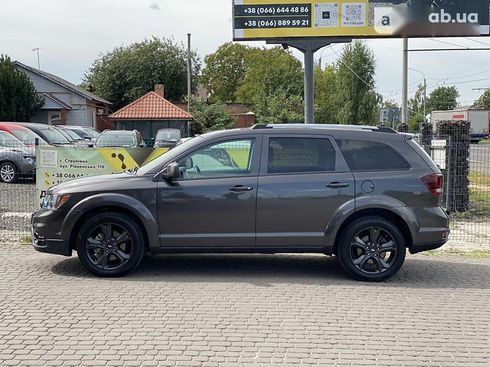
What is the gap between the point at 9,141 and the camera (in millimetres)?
16656

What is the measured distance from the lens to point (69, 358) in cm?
443

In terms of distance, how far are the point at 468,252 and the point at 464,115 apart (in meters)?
59.7

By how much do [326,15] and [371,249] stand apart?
32.1 feet

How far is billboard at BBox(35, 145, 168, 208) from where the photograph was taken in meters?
9.79

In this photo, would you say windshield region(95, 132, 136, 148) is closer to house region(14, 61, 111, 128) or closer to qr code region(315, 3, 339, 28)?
qr code region(315, 3, 339, 28)

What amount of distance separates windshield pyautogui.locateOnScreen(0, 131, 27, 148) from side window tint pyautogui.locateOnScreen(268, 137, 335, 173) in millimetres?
11466

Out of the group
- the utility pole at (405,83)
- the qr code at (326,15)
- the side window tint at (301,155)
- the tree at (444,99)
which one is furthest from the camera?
the tree at (444,99)

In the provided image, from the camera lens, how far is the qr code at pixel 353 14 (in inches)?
593

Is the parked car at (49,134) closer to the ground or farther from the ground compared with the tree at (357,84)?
closer to the ground

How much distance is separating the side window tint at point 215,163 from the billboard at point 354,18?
9067 millimetres

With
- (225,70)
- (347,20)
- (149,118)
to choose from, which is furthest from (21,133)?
(225,70)

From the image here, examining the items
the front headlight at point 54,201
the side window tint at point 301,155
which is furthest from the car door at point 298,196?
the front headlight at point 54,201

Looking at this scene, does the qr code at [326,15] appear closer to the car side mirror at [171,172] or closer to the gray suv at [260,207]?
the gray suv at [260,207]

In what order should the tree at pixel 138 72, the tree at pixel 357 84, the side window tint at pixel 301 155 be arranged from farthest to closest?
the tree at pixel 138 72
the tree at pixel 357 84
the side window tint at pixel 301 155
